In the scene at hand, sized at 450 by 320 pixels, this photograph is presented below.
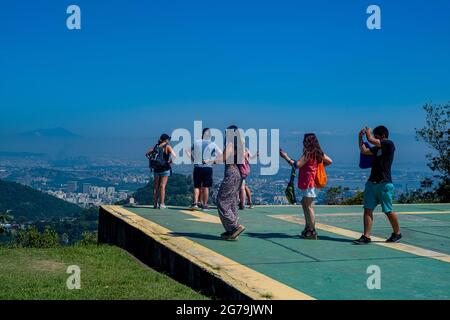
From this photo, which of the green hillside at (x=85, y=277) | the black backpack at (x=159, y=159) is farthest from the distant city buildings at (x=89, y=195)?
the green hillside at (x=85, y=277)

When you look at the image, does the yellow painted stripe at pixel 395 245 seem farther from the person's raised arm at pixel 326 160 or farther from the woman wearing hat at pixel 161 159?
the woman wearing hat at pixel 161 159

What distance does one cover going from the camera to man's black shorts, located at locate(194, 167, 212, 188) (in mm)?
12617

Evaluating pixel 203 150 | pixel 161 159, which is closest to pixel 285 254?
pixel 203 150

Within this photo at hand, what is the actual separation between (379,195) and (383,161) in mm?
501

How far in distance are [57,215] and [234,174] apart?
75.5m

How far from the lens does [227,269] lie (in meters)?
6.58

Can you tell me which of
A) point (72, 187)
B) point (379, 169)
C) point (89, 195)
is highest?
point (379, 169)

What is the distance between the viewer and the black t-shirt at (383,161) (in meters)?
8.23

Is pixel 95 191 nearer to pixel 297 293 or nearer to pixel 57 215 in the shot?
pixel 57 215

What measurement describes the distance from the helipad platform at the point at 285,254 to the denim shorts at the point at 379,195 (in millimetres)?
595

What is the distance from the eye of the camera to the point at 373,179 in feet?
27.3

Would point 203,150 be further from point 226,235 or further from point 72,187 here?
point 72,187
